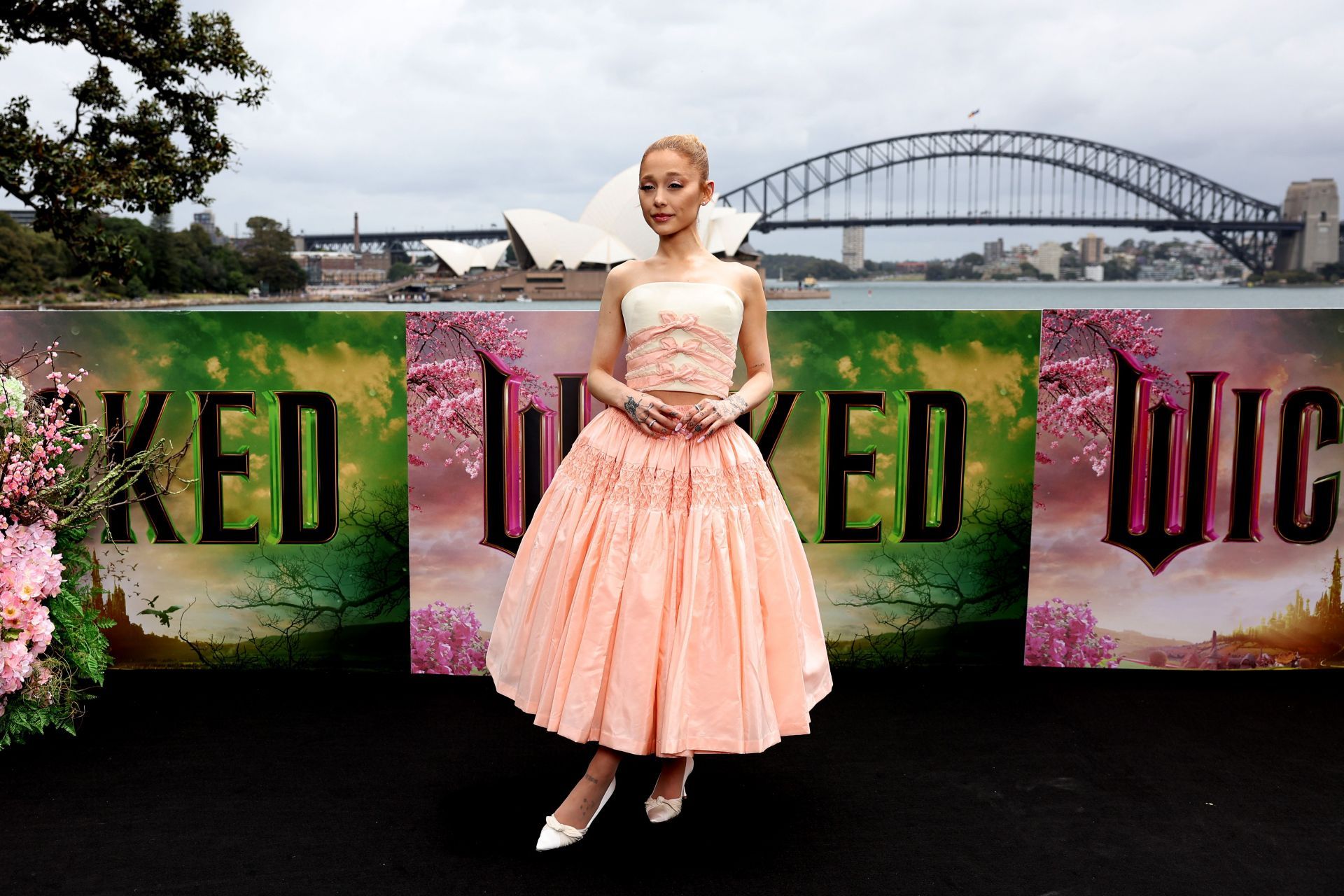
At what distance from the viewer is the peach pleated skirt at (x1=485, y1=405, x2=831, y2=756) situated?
2275 millimetres

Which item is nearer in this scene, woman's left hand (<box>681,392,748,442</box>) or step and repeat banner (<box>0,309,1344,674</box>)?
woman's left hand (<box>681,392,748,442</box>)

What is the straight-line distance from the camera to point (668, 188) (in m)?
2.30

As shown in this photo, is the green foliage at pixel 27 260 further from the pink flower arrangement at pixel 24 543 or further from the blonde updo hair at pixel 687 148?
the blonde updo hair at pixel 687 148

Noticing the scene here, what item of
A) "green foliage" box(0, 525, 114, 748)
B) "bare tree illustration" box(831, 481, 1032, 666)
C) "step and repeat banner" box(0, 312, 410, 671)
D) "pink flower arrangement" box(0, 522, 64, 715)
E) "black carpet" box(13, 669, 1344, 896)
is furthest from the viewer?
"bare tree illustration" box(831, 481, 1032, 666)

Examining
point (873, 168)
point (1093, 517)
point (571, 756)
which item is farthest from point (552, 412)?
point (873, 168)

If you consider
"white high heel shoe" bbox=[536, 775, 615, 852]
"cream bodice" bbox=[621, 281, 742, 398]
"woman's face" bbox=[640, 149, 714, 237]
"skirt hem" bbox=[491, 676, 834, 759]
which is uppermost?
"woman's face" bbox=[640, 149, 714, 237]

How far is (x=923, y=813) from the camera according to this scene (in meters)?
2.55

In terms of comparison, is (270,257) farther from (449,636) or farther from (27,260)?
(449,636)

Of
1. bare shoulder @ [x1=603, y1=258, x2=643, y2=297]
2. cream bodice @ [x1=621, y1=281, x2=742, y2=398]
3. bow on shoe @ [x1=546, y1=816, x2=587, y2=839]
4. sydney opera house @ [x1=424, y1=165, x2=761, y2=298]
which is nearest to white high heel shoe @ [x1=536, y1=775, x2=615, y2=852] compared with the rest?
bow on shoe @ [x1=546, y1=816, x2=587, y2=839]

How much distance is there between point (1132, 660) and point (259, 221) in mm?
72135

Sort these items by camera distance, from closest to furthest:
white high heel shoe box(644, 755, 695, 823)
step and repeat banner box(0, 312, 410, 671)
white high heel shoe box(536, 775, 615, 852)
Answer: white high heel shoe box(536, 775, 615, 852)
white high heel shoe box(644, 755, 695, 823)
step and repeat banner box(0, 312, 410, 671)

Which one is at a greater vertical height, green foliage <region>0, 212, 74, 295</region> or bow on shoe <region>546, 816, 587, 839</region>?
green foliage <region>0, 212, 74, 295</region>

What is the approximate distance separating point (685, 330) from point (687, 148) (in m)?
0.41

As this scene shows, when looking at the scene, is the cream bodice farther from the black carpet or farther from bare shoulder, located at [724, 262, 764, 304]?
the black carpet
